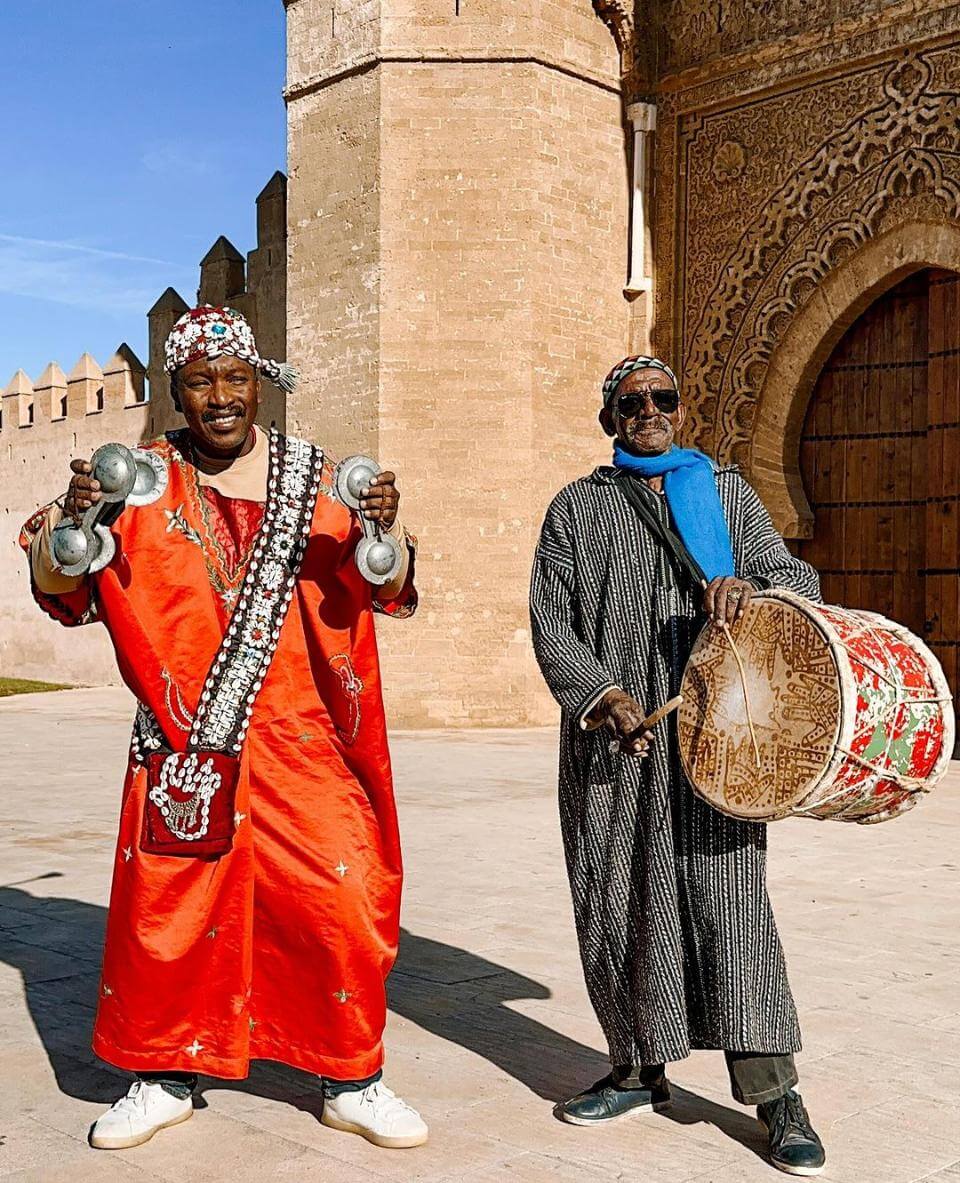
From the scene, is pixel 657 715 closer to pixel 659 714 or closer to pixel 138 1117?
pixel 659 714

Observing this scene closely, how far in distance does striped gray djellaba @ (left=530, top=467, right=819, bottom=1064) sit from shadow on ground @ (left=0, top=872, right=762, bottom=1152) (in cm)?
25

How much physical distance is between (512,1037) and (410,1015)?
29cm

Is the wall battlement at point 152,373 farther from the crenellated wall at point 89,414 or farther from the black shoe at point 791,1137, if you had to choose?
the black shoe at point 791,1137

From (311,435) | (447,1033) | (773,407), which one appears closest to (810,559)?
(773,407)

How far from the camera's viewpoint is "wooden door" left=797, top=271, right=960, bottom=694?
964cm

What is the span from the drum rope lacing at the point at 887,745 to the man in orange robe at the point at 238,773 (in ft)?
2.71

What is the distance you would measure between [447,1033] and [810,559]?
782cm

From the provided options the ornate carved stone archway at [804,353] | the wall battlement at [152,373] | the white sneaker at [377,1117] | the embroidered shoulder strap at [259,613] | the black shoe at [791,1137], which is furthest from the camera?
the wall battlement at [152,373]

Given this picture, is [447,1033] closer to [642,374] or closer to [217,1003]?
[217,1003]

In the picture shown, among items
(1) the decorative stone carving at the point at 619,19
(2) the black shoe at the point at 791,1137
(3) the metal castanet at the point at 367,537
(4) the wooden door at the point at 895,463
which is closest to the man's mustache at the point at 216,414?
(3) the metal castanet at the point at 367,537

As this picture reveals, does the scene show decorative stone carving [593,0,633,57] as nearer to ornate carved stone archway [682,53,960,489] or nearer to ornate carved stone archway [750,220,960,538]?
ornate carved stone archway [682,53,960,489]

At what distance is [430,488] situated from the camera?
10875mm

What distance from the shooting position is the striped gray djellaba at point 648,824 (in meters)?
2.56

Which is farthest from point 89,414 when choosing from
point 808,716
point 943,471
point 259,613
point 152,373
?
point 808,716
